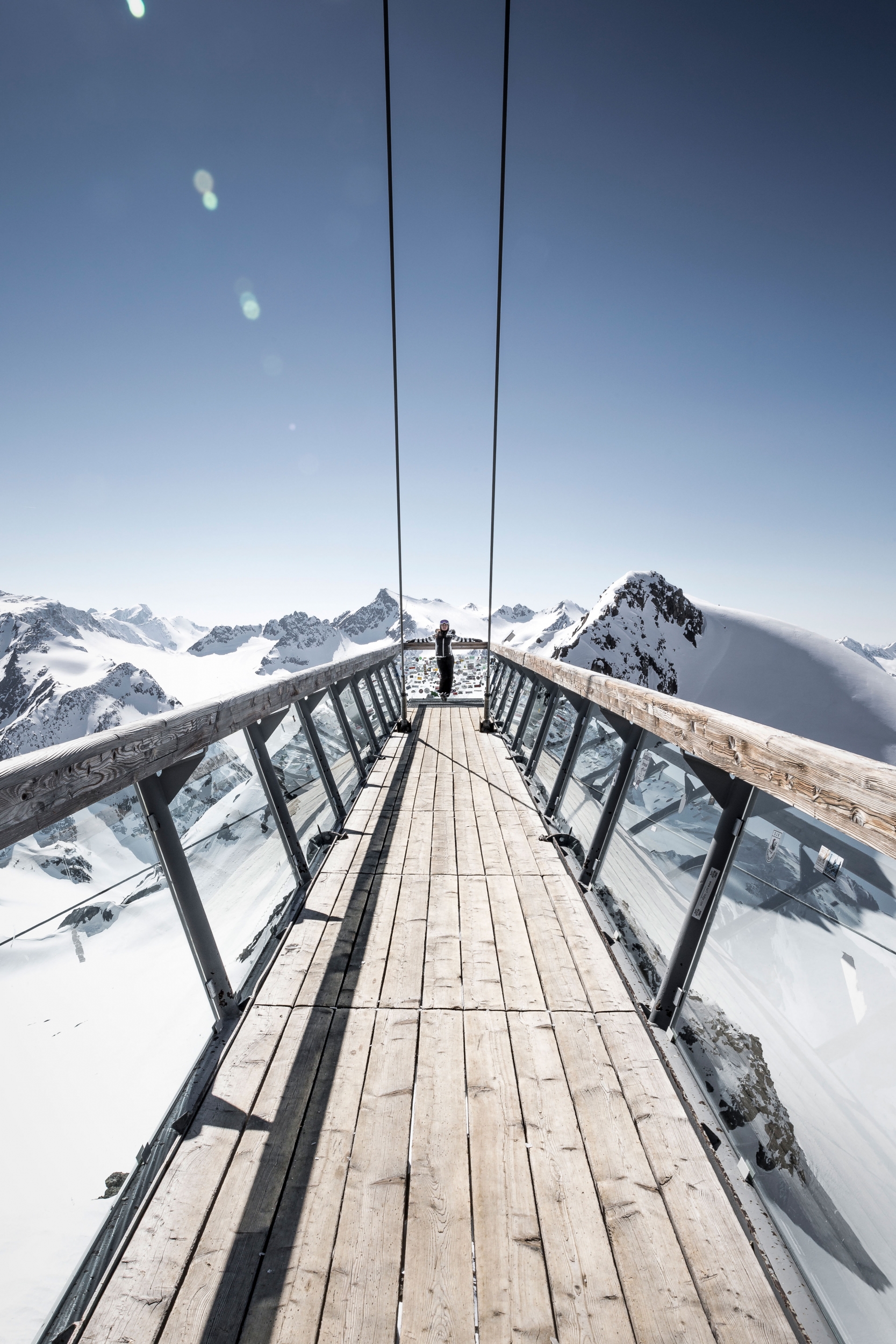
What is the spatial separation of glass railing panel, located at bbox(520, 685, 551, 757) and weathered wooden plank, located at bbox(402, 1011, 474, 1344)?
3.82 meters

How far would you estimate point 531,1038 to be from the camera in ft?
6.27

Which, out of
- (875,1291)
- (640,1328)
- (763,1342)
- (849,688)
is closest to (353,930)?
(640,1328)

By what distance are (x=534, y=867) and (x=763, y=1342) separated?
2.05 meters

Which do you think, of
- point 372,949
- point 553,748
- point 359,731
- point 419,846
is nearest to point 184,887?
point 372,949

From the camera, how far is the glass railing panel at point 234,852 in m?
2.28

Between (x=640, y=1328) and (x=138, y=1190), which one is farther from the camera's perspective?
(x=138, y=1190)

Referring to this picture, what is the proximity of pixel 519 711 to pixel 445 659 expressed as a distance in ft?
6.31

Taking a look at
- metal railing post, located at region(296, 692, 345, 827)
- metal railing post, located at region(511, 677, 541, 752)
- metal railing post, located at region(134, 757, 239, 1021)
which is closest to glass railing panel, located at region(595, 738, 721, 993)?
metal railing post, located at region(134, 757, 239, 1021)

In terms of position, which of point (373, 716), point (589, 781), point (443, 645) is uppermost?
point (443, 645)

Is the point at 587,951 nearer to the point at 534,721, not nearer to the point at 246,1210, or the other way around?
the point at 246,1210

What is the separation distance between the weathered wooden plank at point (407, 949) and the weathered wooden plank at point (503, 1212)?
1.19ft

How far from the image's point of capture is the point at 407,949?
2414 mm

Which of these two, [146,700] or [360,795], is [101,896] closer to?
[360,795]

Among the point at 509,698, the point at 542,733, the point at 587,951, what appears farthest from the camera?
the point at 509,698
